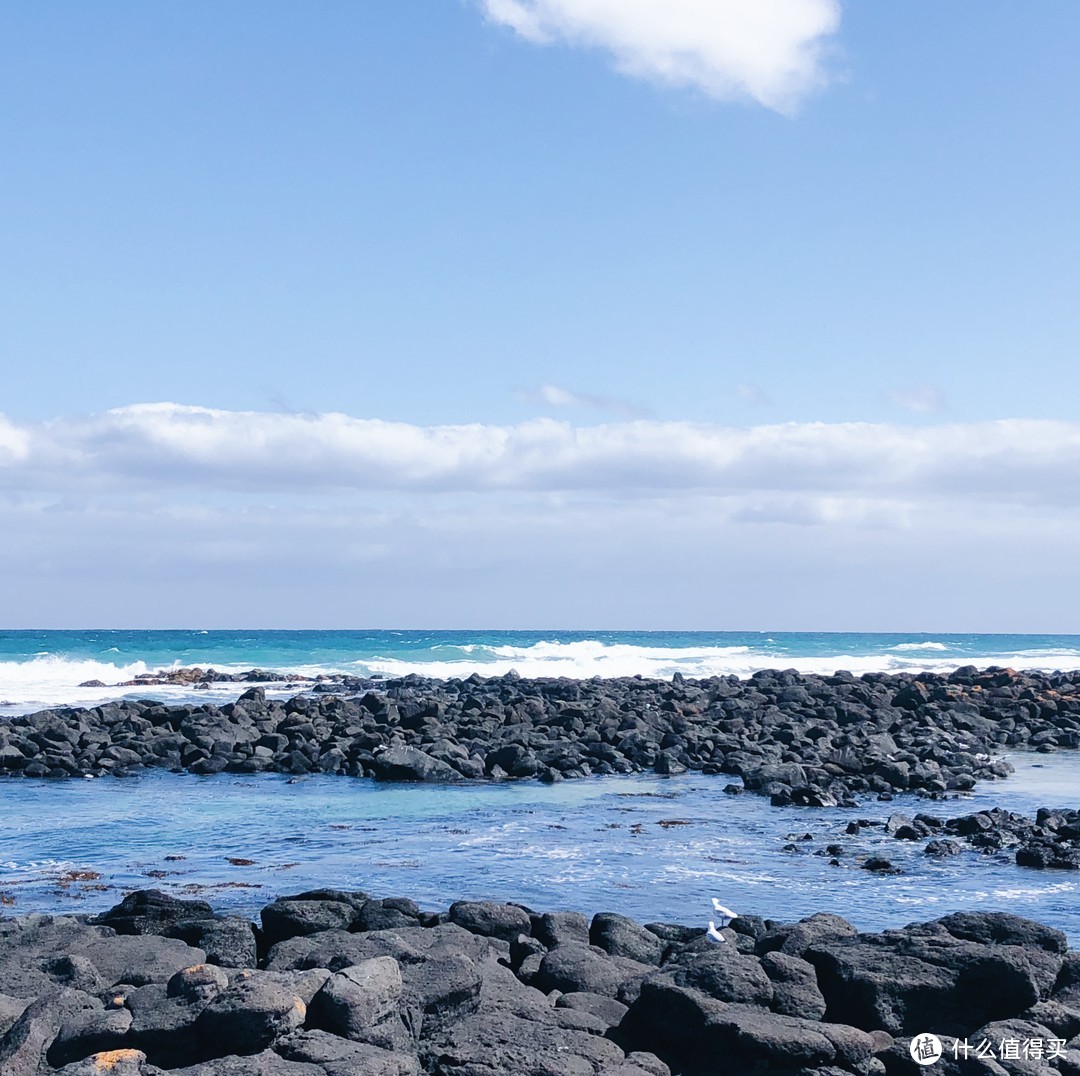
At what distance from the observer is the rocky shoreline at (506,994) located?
5.68m

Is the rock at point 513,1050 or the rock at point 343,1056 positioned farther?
the rock at point 513,1050

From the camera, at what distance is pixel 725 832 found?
14.0 m

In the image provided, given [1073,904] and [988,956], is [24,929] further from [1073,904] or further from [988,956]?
[1073,904]

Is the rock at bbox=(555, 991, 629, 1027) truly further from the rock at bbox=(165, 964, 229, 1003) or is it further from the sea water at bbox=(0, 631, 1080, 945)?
the sea water at bbox=(0, 631, 1080, 945)

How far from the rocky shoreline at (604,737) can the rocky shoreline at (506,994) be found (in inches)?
354

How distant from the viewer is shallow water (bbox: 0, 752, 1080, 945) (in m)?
10.4

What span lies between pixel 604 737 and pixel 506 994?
16239mm

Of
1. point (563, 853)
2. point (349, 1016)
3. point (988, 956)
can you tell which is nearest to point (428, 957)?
point (349, 1016)

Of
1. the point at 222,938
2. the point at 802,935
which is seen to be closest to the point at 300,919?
the point at 222,938

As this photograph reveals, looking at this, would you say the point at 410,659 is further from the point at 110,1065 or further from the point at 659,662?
the point at 110,1065

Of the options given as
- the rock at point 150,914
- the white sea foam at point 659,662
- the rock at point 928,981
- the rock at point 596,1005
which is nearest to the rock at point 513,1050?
the rock at point 596,1005

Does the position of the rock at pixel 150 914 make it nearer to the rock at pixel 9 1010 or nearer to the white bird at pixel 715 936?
the rock at pixel 9 1010

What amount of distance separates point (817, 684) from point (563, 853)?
22101 mm

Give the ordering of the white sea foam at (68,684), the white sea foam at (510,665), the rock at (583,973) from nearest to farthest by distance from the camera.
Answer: the rock at (583,973)
the white sea foam at (68,684)
the white sea foam at (510,665)
